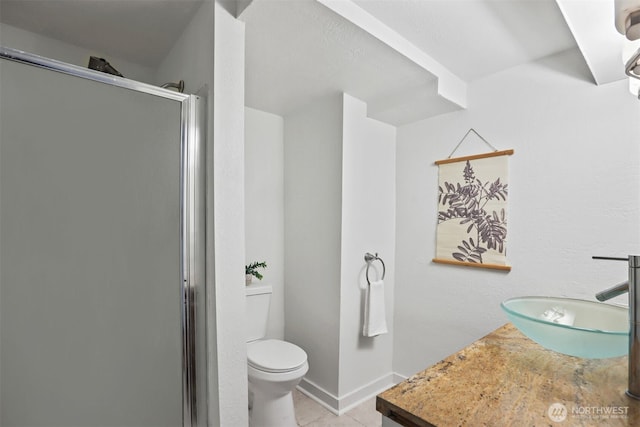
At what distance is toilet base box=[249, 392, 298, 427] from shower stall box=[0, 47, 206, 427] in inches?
21.6

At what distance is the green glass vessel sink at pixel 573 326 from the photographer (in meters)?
0.85

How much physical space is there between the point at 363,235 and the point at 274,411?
4.14 feet

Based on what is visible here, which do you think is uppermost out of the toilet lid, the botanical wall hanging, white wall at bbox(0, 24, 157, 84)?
white wall at bbox(0, 24, 157, 84)

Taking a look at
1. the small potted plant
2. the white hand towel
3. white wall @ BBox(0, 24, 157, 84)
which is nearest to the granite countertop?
the white hand towel

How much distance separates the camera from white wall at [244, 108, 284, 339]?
2514 millimetres

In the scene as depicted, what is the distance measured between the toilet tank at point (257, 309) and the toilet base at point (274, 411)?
1.45ft

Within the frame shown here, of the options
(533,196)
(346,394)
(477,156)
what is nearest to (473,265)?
(533,196)

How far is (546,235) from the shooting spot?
186 centimetres

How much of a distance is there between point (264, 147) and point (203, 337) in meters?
1.60

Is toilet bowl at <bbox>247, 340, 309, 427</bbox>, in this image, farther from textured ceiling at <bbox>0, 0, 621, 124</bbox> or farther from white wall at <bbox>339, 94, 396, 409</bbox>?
textured ceiling at <bbox>0, 0, 621, 124</bbox>

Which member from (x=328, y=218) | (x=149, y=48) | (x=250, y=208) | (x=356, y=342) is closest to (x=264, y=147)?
(x=250, y=208)

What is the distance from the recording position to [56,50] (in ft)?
5.86
